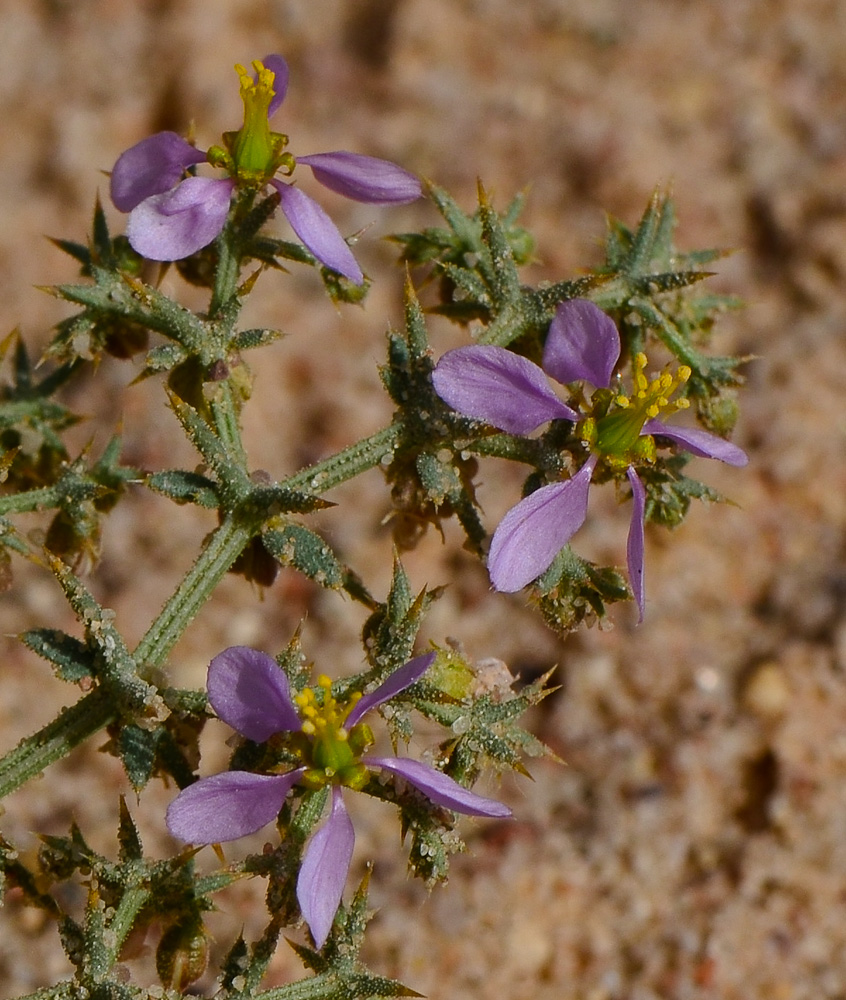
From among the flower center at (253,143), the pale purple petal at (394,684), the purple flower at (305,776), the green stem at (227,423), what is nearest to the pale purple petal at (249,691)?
the purple flower at (305,776)

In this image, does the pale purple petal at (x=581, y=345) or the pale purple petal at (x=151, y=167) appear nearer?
the pale purple petal at (x=581, y=345)

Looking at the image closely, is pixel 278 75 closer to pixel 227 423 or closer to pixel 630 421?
pixel 227 423

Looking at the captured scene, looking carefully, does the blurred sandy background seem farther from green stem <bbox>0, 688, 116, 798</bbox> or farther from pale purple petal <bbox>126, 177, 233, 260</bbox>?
pale purple petal <bbox>126, 177, 233, 260</bbox>

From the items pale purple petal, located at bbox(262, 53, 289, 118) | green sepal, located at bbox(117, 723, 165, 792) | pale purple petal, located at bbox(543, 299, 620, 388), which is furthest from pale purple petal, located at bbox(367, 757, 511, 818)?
pale purple petal, located at bbox(262, 53, 289, 118)

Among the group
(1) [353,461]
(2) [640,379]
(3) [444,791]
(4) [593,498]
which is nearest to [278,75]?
(1) [353,461]

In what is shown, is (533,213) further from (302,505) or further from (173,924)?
(173,924)

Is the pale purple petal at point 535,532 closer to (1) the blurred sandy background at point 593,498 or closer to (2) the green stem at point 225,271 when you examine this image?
(2) the green stem at point 225,271

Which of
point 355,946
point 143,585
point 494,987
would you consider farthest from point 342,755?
point 143,585
